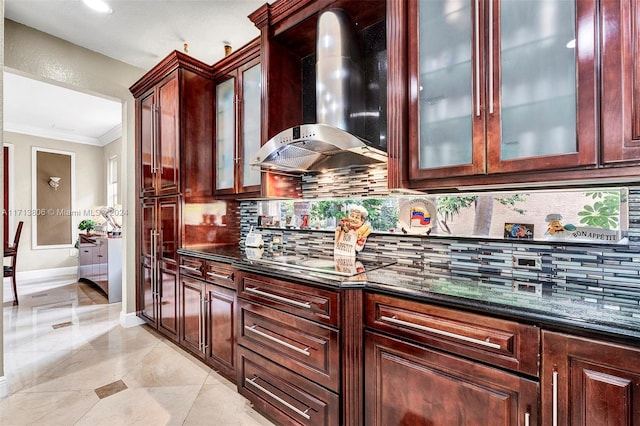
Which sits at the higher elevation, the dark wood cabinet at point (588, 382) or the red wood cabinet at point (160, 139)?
the red wood cabinet at point (160, 139)

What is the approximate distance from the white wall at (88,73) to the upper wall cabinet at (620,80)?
3775mm

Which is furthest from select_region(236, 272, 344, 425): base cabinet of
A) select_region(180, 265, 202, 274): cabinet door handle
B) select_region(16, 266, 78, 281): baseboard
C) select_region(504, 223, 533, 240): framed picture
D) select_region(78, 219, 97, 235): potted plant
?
select_region(16, 266, 78, 281): baseboard

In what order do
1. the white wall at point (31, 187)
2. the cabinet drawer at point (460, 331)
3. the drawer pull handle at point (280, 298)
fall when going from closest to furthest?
the cabinet drawer at point (460, 331) → the drawer pull handle at point (280, 298) → the white wall at point (31, 187)

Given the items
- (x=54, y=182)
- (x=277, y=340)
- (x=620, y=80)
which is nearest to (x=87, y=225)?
(x=54, y=182)

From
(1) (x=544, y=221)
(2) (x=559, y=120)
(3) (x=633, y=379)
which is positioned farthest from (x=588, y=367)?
(2) (x=559, y=120)

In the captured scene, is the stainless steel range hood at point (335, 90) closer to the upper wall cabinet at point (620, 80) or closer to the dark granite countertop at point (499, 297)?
the dark granite countertop at point (499, 297)

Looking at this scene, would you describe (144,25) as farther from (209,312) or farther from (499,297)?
(499,297)

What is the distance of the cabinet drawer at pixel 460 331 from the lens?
3.20 feet

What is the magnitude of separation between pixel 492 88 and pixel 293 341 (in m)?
1.50

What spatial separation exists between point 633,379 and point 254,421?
68.7 inches

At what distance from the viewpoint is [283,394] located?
1.63m

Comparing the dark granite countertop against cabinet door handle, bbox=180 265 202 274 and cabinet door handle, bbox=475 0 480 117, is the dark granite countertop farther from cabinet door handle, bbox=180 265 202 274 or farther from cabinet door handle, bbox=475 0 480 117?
cabinet door handle, bbox=180 265 202 274

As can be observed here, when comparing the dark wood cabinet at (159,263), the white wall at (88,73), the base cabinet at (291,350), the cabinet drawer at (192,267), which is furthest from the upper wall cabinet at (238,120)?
the white wall at (88,73)

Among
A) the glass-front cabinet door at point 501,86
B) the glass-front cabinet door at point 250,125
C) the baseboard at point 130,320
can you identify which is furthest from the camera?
the baseboard at point 130,320
